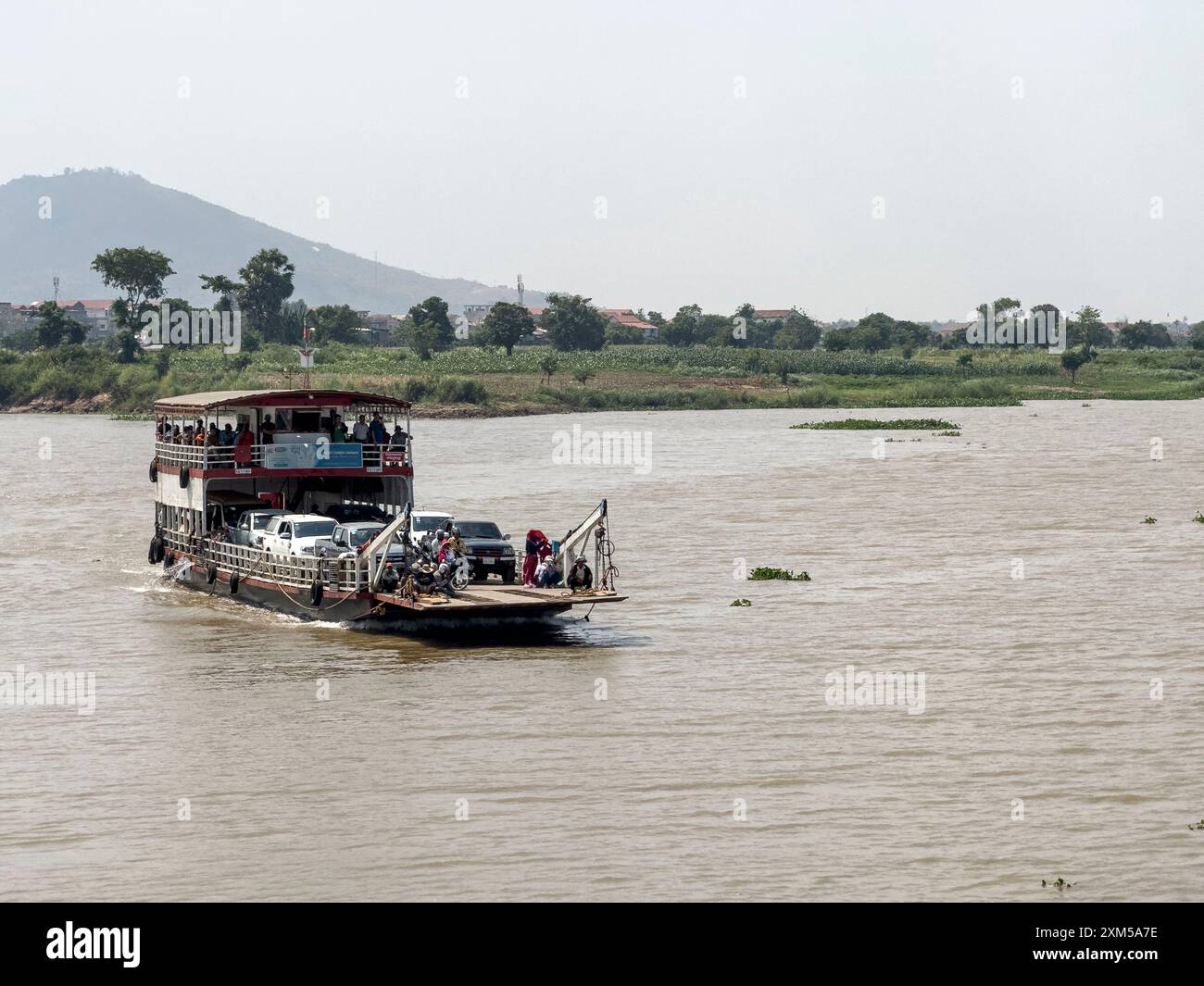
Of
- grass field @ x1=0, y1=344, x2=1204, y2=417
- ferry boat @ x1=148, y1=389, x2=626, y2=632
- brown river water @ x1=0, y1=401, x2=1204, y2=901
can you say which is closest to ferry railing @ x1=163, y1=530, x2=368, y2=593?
ferry boat @ x1=148, y1=389, x2=626, y2=632

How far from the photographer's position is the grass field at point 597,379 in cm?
12775

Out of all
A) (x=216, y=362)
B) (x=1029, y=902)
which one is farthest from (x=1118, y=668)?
(x=216, y=362)

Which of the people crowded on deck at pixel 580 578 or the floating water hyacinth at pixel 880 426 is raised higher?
the floating water hyacinth at pixel 880 426

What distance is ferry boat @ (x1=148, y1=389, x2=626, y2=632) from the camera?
28578mm

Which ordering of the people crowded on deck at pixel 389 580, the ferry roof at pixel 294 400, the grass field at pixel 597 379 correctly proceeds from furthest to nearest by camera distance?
the grass field at pixel 597 379, the ferry roof at pixel 294 400, the people crowded on deck at pixel 389 580

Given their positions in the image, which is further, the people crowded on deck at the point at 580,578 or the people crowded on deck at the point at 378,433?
the people crowded on deck at the point at 378,433

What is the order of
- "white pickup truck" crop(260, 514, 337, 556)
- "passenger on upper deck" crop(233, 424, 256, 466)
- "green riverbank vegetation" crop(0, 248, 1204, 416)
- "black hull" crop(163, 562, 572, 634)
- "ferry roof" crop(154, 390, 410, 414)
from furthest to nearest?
"green riverbank vegetation" crop(0, 248, 1204, 416)
"passenger on upper deck" crop(233, 424, 256, 466)
"ferry roof" crop(154, 390, 410, 414)
"white pickup truck" crop(260, 514, 337, 556)
"black hull" crop(163, 562, 572, 634)

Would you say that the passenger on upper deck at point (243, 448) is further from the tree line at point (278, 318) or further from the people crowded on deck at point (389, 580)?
the tree line at point (278, 318)

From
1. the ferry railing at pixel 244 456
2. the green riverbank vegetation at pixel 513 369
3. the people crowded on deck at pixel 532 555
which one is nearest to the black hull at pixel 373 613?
the people crowded on deck at pixel 532 555

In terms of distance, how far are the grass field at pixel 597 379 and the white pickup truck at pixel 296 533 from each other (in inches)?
3386

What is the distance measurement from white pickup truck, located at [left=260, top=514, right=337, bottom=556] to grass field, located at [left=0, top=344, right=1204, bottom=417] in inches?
3386

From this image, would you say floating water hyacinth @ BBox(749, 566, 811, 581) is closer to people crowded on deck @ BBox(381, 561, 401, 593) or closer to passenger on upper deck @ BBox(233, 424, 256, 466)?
people crowded on deck @ BBox(381, 561, 401, 593)
